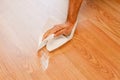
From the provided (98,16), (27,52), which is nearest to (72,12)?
(98,16)

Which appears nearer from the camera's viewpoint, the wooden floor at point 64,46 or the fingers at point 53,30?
the wooden floor at point 64,46

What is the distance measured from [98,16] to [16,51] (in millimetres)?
602

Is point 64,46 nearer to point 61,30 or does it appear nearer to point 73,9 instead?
point 61,30

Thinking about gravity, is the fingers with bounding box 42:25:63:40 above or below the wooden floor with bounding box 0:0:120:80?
above

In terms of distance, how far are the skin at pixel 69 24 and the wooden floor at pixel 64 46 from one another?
0.22 ft

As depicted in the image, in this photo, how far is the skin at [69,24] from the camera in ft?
3.46

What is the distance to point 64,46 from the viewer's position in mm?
1059

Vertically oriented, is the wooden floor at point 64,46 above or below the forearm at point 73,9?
below

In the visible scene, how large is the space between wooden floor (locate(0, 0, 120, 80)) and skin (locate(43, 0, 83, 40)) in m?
0.07

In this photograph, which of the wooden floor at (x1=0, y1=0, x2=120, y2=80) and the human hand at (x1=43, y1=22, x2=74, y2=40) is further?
the human hand at (x1=43, y1=22, x2=74, y2=40)

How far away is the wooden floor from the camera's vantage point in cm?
93

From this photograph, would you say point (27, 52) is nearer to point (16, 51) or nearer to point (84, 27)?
point (16, 51)

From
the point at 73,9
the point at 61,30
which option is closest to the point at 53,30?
the point at 61,30

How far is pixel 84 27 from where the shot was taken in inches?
46.2
